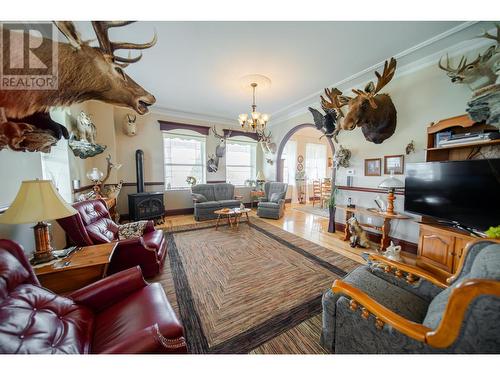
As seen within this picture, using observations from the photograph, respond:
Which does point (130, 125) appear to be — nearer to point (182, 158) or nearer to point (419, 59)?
point (182, 158)

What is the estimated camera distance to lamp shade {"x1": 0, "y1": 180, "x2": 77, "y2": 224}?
111 cm

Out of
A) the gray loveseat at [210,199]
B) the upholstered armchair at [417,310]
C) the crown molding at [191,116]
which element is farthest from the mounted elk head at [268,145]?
the upholstered armchair at [417,310]

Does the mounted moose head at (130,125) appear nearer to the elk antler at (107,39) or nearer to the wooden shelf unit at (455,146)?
the elk antler at (107,39)

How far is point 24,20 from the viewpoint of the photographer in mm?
1264

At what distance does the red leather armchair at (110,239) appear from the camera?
1787 mm

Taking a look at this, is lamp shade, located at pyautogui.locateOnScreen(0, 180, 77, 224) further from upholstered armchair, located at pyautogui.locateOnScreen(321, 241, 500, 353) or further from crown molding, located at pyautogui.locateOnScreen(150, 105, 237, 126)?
crown molding, located at pyautogui.locateOnScreen(150, 105, 237, 126)

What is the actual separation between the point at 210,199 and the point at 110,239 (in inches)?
122

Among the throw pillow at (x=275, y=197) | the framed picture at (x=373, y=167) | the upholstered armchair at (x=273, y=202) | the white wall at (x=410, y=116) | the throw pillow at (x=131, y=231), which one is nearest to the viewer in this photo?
the white wall at (x=410, y=116)

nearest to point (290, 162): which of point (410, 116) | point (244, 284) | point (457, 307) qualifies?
point (410, 116)

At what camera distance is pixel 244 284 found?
202cm

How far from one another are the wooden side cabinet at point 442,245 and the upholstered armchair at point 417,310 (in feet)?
2.60

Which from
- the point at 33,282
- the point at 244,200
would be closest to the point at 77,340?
the point at 33,282

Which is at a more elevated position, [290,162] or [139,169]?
[290,162]
